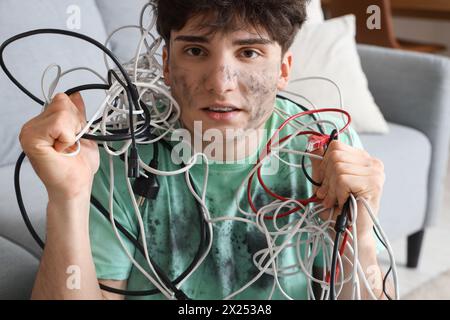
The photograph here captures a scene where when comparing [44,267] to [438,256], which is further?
[438,256]

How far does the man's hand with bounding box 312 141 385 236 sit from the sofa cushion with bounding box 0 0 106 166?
28.4 inches

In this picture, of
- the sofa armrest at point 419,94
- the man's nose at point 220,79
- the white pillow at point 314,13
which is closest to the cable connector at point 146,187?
the man's nose at point 220,79

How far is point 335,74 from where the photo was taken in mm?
1775

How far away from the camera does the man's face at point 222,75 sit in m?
0.90

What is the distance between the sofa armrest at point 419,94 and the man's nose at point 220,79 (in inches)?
39.4

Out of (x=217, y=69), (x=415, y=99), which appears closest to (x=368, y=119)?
(x=415, y=99)

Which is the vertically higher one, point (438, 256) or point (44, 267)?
point (44, 267)

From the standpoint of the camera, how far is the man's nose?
887mm

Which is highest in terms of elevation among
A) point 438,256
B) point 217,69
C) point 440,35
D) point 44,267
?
point 440,35

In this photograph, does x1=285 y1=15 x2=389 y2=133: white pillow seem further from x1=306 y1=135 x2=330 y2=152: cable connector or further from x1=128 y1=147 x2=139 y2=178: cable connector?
x1=128 y1=147 x2=139 y2=178: cable connector

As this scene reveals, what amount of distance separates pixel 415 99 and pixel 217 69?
3.60 ft
